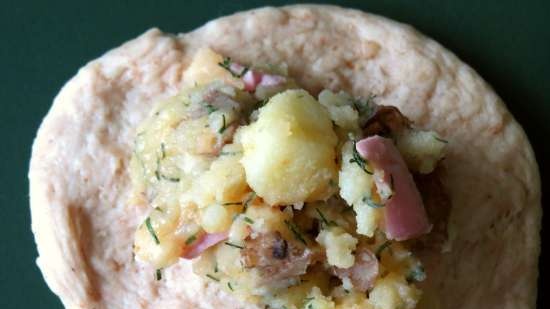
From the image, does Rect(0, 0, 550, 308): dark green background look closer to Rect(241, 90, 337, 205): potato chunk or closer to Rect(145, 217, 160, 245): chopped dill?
Rect(145, 217, 160, 245): chopped dill

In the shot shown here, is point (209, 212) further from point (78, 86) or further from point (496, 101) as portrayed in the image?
point (496, 101)

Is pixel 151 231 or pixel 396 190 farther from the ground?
pixel 396 190

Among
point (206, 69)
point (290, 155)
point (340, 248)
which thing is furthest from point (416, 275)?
point (206, 69)

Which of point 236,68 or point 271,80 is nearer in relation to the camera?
point 271,80

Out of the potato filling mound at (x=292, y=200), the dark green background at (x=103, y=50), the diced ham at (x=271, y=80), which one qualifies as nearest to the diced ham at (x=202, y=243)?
the potato filling mound at (x=292, y=200)

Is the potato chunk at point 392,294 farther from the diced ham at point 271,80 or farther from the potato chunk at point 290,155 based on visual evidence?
the diced ham at point 271,80

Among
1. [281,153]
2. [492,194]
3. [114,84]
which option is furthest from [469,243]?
[114,84]

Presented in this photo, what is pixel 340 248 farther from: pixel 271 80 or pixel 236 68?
pixel 236 68
